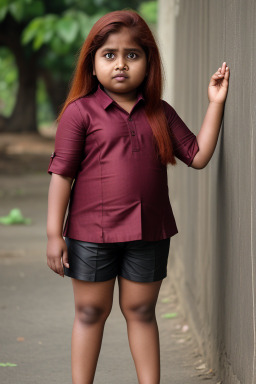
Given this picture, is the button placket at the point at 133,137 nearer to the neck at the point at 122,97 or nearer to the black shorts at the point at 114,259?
the neck at the point at 122,97

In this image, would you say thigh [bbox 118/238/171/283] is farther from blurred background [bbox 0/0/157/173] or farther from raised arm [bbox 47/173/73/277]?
blurred background [bbox 0/0/157/173]

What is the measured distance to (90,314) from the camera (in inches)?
119

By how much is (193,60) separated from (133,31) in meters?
1.72

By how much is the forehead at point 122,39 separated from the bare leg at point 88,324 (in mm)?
921

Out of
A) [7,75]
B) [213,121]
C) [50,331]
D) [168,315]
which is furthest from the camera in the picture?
[7,75]

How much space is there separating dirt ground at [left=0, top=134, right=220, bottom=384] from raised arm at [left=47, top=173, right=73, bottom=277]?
1.03 meters

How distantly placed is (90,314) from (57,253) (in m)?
0.29

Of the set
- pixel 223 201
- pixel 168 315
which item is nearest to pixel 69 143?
pixel 223 201

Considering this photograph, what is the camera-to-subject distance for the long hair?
115 inches

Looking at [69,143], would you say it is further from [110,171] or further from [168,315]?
[168,315]

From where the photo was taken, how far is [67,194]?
2.98 m

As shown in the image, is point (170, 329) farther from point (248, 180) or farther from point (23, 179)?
point (23, 179)

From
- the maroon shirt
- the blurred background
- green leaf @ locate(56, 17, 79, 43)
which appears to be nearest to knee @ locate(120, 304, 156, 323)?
the maroon shirt

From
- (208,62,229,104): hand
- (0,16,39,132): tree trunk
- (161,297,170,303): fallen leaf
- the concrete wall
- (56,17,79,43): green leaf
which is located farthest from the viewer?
(0,16,39,132): tree trunk
